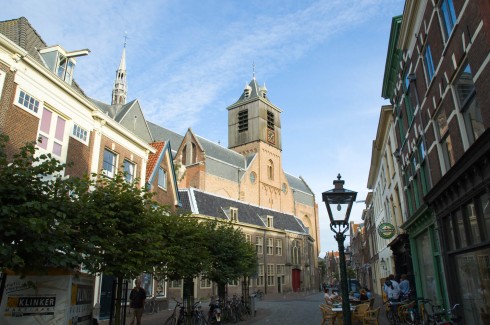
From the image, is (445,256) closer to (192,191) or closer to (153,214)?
(153,214)

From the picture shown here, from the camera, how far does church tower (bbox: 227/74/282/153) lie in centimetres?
6875

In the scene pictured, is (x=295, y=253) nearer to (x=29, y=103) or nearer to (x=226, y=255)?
(x=226, y=255)

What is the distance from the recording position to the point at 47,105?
46.7ft

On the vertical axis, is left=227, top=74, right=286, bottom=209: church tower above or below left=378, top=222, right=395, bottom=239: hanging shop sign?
above

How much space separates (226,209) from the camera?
39.1 m

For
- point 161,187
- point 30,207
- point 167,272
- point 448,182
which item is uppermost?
point 161,187

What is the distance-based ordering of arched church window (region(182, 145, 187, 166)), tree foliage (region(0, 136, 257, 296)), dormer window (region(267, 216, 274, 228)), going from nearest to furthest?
tree foliage (region(0, 136, 257, 296)), dormer window (region(267, 216, 274, 228)), arched church window (region(182, 145, 187, 166))

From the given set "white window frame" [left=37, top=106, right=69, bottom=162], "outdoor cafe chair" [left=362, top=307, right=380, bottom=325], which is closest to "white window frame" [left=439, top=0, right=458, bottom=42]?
"outdoor cafe chair" [left=362, top=307, right=380, bottom=325]

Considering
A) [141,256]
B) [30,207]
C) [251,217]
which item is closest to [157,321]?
[141,256]

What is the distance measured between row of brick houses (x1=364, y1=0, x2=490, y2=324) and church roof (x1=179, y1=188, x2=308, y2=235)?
60.6ft

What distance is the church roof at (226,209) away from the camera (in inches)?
1382

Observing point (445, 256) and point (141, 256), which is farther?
point (445, 256)

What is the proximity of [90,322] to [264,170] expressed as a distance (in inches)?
2239

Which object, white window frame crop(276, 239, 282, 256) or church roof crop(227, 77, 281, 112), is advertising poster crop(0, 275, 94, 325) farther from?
church roof crop(227, 77, 281, 112)
